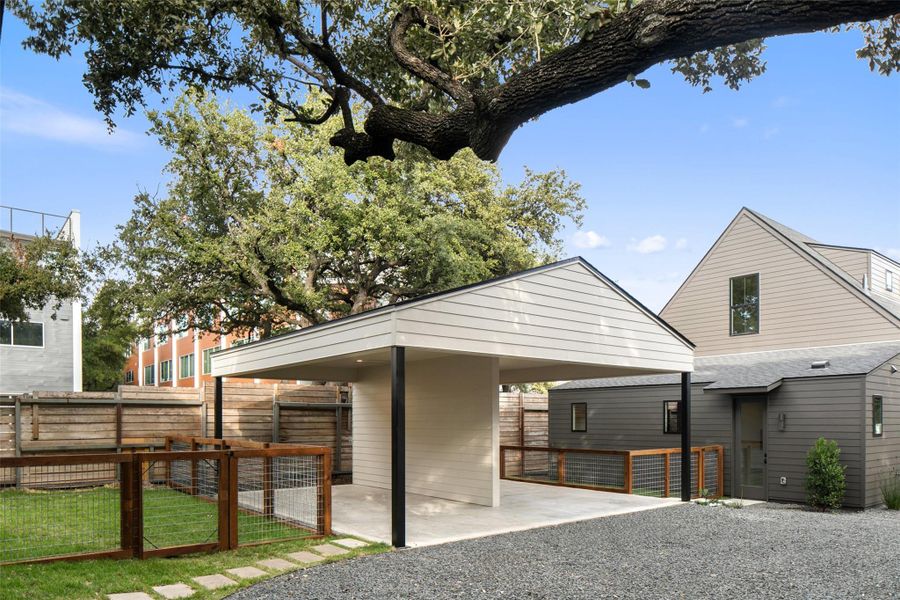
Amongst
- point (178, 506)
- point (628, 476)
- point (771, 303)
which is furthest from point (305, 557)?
point (771, 303)

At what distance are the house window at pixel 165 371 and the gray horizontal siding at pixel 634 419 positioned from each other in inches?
1410

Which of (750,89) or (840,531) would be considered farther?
(840,531)

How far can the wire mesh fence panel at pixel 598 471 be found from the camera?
14.9 m

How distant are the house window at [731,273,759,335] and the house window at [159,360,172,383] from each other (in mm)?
39083

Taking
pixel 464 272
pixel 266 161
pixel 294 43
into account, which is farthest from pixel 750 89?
pixel 266 161

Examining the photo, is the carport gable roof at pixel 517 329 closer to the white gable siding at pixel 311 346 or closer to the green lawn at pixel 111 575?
the white gable siding at pixel 311 346

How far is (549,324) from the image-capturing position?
10195mm

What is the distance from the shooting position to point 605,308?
1116 centimetres

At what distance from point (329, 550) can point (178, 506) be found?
3.54m

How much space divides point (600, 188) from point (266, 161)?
37.4 ft

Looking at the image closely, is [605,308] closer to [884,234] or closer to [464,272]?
[464,272]

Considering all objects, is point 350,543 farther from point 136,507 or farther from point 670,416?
point 670,416

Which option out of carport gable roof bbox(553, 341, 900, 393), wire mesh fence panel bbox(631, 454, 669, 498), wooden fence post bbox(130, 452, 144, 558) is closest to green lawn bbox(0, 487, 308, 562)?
wooden fence post bbox(130, 452, 144, 558)

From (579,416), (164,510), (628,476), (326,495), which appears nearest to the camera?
(326,495)
